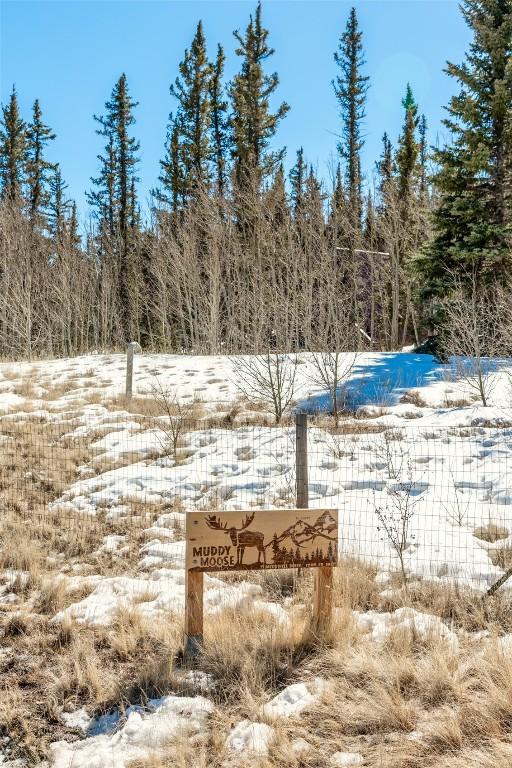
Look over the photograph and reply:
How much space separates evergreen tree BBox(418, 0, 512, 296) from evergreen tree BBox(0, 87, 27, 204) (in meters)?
25.9

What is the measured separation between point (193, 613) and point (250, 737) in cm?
94

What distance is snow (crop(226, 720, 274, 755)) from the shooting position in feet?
8.98

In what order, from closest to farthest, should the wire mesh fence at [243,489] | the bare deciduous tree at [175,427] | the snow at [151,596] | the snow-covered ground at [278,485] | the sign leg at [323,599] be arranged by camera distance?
1. the sign leg at [323,599]
2. the snow-covered ground at [278,485]
3. the snow at [151,596]
4. the wire mesh fence at [243,489]
5. the bare deciduous tree at [175,427]

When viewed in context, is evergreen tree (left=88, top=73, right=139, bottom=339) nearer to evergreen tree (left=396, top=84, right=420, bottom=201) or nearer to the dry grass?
evergreen tree (left=396, top=84, right=420, bottom=201)

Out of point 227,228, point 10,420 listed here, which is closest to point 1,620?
point 10,420

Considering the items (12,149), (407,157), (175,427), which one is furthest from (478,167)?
(12,149)

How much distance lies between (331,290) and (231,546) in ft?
31.6

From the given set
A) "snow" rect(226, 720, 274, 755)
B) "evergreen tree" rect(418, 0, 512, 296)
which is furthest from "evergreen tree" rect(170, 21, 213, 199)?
"snow" rect(226, 720, 274, 755)

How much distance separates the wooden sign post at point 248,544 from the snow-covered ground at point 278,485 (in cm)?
59

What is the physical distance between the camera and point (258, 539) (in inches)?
142

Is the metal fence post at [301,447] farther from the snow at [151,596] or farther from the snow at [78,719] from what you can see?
the snow at [78,719]

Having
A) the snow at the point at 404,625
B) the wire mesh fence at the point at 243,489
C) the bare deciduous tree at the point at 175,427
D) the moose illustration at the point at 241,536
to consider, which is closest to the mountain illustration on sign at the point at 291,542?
the moose illustration at the point at 241,536

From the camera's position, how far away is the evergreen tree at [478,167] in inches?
539

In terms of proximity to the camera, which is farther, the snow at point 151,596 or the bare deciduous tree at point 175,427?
the bare deciduous tree at point 175,427
